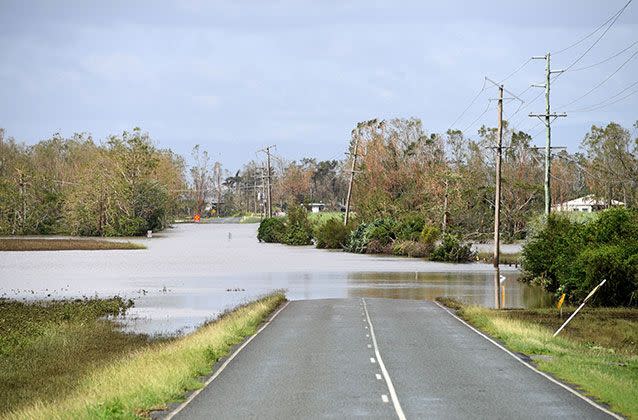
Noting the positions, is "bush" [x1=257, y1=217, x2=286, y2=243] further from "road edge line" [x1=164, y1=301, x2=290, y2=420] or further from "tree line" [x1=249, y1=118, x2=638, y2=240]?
"road edge line" [x1=164, y1=301, x2=290, y2=420]

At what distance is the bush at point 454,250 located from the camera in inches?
3334

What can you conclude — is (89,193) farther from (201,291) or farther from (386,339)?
(386,339)

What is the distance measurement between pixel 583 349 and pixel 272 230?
99.2 m

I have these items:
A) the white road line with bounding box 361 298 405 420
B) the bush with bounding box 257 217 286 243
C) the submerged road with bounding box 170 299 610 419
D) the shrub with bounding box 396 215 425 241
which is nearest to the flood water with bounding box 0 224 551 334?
the shrub with bounding box 396 215 425 241

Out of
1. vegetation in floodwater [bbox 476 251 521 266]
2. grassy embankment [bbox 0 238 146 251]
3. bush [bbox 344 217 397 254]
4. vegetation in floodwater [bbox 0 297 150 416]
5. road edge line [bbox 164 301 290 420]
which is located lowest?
vegetation in floodwater [bbox 0 297 150 416]

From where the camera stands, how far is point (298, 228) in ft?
397

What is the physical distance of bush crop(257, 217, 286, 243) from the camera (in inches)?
4985

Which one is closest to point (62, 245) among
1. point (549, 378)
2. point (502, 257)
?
point (502, 257)

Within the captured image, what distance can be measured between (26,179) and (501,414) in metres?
129

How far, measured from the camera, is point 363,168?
122 metres

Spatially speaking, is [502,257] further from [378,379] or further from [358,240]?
[378,379]

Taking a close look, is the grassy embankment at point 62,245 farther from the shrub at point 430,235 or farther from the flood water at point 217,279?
the shrub at point 430,235

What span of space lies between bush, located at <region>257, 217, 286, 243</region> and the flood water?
21.5 metres

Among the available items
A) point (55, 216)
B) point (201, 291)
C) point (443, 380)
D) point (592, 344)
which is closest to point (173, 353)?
point (443, 380)
